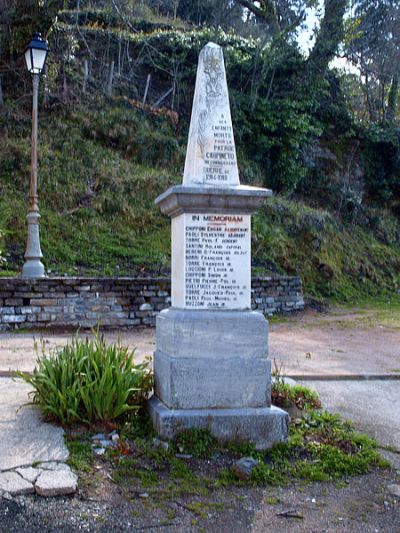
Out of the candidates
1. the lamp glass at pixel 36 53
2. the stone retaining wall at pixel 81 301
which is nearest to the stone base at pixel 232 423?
the stone retaining wall at pixel 81 301

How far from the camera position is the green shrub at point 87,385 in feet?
14.5

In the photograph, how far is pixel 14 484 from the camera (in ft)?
11.3

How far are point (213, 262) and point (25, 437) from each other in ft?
6.33

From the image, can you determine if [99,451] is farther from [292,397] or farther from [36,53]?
[36,53]

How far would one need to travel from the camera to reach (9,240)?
13.2 metres

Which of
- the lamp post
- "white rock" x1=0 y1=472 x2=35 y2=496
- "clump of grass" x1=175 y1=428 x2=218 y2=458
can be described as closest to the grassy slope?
the lamp post

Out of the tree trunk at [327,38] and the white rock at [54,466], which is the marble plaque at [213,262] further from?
the tree trunk at [327,38]

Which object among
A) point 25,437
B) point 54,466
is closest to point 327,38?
point 25,437

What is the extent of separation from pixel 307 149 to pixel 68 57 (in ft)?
31.2

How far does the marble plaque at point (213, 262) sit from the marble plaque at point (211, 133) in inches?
13.8

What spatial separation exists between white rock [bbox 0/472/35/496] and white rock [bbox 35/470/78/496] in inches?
2.2

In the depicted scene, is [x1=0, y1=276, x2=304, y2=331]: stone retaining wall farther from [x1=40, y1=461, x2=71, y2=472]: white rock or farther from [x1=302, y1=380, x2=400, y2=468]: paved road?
[x1=40, y1=461, x2=71, y2=472]: white rock

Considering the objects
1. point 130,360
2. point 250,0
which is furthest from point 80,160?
point 250,0

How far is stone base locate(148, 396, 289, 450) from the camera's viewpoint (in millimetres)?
4316
